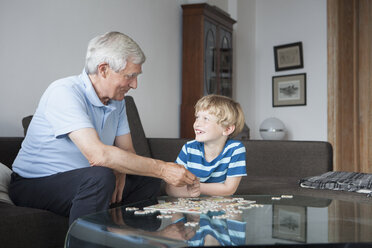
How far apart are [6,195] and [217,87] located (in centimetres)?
307

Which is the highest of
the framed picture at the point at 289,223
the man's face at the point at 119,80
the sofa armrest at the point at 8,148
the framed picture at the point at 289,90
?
the framed picture at the point at 289,90

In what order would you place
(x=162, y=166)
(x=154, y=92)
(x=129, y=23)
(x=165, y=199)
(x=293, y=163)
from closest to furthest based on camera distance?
(x=165, y=199) < (x=162, y=166) < (x=293, y=163) < (x=129, y=23) < (x=154, y=92)

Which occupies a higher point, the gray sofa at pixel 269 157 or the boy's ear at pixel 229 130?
the boy's ear at pixel 229 130

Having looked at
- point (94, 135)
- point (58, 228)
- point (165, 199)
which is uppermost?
point (94, 135)

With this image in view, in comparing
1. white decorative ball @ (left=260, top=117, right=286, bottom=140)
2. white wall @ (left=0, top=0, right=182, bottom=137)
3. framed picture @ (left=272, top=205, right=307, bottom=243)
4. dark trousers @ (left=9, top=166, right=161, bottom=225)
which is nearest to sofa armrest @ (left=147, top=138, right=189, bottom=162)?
white wall @ (left=0, top=0, right=182, bottom=137)

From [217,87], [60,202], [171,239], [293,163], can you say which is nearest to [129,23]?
[217,87]

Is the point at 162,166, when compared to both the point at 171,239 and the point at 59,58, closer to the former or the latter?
the point at 171,239

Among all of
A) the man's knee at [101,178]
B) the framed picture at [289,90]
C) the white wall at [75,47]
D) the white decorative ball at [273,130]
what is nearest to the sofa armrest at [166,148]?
the white wall at [75,47]

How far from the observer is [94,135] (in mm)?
1573

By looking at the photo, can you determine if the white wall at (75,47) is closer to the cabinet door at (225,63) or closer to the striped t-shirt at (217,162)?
the cabinet door at (225,63)

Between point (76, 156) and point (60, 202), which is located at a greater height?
point (76, 156)

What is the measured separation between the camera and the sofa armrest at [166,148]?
9.84ft

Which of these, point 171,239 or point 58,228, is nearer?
point 171,239

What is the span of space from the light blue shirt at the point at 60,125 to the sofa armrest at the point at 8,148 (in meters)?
0.35
